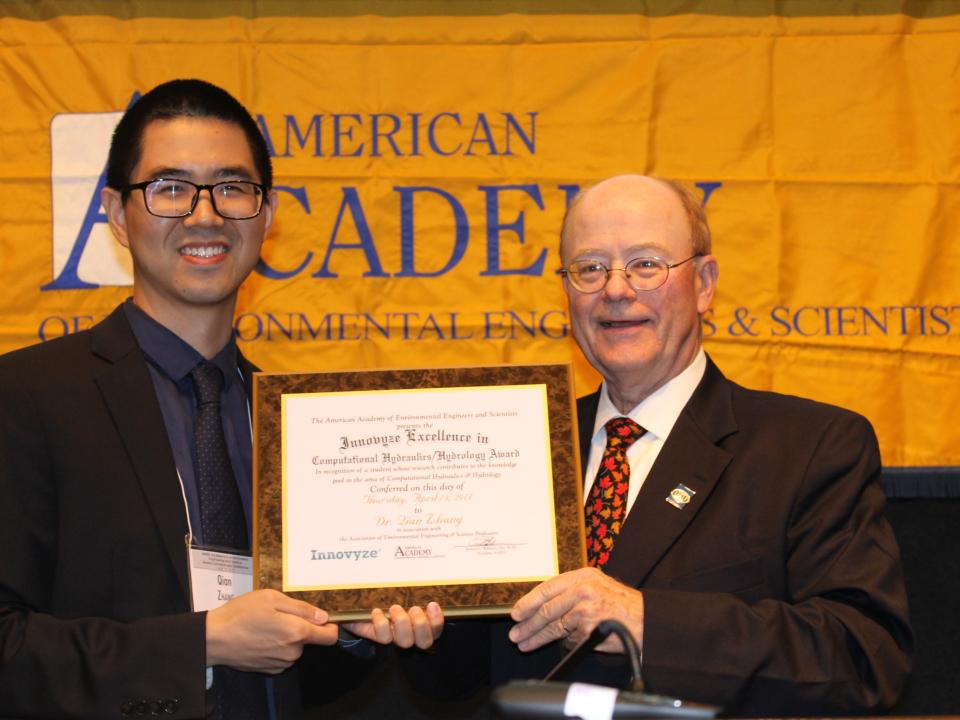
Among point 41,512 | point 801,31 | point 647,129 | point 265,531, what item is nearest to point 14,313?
point 41,512

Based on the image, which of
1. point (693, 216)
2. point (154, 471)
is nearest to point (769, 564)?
point (693, 216)

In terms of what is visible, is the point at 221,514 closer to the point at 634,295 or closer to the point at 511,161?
the point at 634,295

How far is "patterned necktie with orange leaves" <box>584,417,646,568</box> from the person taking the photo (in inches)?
91.9

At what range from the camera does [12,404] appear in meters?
2.25

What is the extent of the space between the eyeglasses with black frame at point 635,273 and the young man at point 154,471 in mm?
713

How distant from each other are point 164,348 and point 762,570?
129 centimetres

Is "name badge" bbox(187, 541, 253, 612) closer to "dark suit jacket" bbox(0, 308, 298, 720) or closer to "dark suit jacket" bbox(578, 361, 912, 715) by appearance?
"dark suit jacket" bbox(0, 308, 298, 720)

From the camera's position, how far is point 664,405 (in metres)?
2.52

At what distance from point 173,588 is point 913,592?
2302 mm

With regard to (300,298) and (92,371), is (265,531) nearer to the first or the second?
A: (92,371)

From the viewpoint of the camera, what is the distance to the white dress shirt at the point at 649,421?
2.45m

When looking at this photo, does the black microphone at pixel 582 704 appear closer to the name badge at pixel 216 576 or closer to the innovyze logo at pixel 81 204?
the name badge at pixel 216 576
